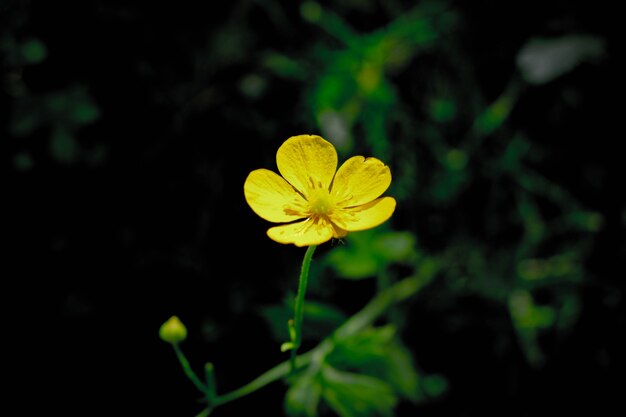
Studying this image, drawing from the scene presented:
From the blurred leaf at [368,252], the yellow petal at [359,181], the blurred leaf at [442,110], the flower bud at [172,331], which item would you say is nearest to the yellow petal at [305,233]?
the yellow petal at [359,181]

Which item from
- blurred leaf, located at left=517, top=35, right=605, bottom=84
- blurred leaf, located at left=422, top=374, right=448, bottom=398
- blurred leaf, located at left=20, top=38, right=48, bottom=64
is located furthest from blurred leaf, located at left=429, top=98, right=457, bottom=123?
blurred leaf, located at left=20, top=38, right=48, bottom=64

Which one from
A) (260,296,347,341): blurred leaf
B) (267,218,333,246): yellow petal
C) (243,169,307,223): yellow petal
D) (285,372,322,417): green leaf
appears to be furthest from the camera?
(260,296,347,341): blurred leaf

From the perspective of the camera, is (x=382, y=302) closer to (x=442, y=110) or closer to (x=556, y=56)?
(x=442, y=110)

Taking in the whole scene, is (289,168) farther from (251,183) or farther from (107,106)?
(107,106)

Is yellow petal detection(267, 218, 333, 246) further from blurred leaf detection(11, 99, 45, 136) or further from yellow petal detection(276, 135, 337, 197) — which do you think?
blurred leaf detection(11, 99, 45, 136)

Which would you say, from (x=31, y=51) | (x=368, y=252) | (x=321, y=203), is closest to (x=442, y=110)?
(x=368, y=252)
